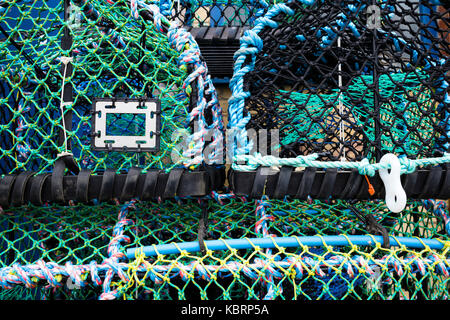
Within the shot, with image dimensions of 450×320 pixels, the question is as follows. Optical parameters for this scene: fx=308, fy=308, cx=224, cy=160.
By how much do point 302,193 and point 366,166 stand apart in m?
0.17

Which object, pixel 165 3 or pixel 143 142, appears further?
pixel 165 3

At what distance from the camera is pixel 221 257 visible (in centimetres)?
93

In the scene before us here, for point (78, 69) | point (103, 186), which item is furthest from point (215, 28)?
point (103, 186)

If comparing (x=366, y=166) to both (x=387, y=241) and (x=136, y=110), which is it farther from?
(x=136, y=110)

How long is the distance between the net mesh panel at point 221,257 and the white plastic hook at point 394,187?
0.12 metres

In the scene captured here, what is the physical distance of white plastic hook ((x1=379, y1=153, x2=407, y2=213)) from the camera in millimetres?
728

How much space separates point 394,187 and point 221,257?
20.3 inches

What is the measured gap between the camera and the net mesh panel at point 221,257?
0.73 metres

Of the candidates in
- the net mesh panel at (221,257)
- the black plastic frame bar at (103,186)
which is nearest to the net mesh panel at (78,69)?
the black plastic frame bar at (103,186)

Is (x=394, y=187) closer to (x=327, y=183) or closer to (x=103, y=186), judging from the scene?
(x=327, y=183)

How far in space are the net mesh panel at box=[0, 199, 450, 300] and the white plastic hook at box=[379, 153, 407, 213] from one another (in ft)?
0.39
